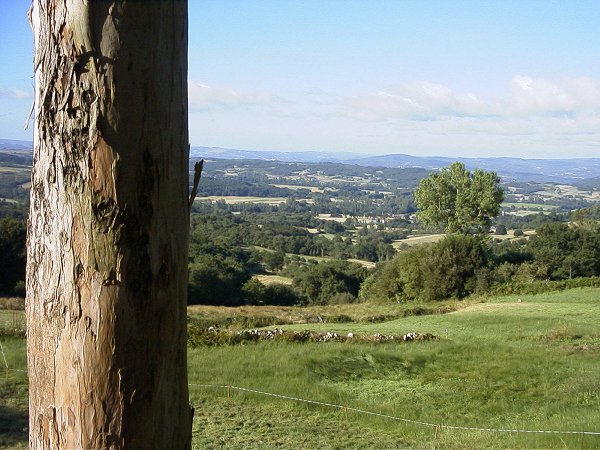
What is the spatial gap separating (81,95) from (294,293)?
44476mm

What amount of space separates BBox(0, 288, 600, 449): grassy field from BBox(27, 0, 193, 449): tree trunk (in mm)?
6419

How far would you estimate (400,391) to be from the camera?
1112 cm

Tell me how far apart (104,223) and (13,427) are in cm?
764

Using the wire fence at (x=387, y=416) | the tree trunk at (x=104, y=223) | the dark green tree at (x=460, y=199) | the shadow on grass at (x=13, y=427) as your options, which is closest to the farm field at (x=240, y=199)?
the dark green tree at (x=460, y=199)

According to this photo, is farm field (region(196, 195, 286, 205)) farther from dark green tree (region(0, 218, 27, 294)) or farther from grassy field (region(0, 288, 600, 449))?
grassy field (region(0, 288, 600, 449))

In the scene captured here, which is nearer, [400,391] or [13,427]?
[13,427]

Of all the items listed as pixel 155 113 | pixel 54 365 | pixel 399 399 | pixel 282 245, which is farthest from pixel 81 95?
pixel 282 245

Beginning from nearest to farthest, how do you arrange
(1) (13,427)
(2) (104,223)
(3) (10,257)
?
(2) (104,223) < (1) (13,427) < (3) (10,257)

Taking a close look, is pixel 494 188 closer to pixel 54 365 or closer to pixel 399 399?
pixel 399 399

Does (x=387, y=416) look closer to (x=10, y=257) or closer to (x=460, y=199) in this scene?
(x=10, y=257)

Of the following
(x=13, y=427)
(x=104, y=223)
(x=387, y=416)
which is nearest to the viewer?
(x=104, y=223)

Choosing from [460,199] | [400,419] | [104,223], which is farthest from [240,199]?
[104,223]

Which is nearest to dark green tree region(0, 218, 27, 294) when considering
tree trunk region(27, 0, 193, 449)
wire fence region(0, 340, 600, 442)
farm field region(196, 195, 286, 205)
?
wire fence region(0, 340, 600, 442)

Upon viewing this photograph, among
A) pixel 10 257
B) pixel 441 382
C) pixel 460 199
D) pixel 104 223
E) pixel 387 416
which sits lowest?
pixel 10 257
